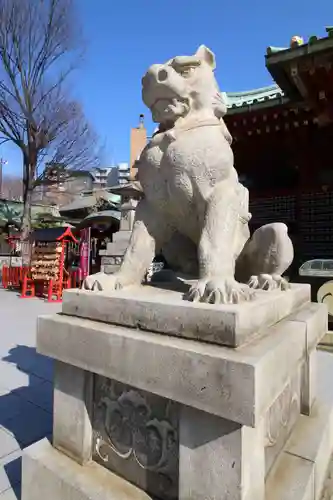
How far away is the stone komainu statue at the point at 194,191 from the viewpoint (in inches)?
51.8

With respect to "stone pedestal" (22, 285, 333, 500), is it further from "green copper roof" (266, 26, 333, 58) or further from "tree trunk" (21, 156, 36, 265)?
"tree trunk" (21, 156, 36, 265)

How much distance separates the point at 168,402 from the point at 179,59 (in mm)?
1389

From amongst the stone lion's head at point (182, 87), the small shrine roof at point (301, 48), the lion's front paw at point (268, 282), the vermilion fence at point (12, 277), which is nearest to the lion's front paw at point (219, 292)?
the lion's front paw at point (268, 282)

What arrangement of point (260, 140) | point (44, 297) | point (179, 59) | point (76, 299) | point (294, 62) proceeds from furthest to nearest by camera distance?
point (44, 297), point (260, 140), point (294, 62), point (179, 59), point (76, 299)

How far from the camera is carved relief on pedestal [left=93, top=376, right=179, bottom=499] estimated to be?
1019mm

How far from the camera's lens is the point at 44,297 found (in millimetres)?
7293

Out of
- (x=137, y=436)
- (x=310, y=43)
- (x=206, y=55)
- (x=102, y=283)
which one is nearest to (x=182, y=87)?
(x=206, y=55)

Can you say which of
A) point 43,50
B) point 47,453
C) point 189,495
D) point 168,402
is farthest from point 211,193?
point 43,50

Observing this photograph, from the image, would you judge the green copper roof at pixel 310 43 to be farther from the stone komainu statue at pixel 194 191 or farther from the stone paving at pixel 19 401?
the stone paving at pixel 19 401

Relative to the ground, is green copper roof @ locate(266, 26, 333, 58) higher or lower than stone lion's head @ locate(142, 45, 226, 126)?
higher

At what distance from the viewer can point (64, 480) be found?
1108 mm

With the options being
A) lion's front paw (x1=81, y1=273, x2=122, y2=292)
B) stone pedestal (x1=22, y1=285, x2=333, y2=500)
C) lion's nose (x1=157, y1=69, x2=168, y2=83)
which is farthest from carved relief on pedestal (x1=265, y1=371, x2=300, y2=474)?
lion's nose (x1=157, y1=69, x2=168, y2=83)

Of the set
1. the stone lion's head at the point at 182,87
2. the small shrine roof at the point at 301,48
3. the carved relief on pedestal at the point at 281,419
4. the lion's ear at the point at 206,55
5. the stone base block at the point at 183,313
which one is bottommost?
the carved relief on pedestal at the point at 281,419

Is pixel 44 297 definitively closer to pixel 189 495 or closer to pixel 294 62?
pixel 294 62
